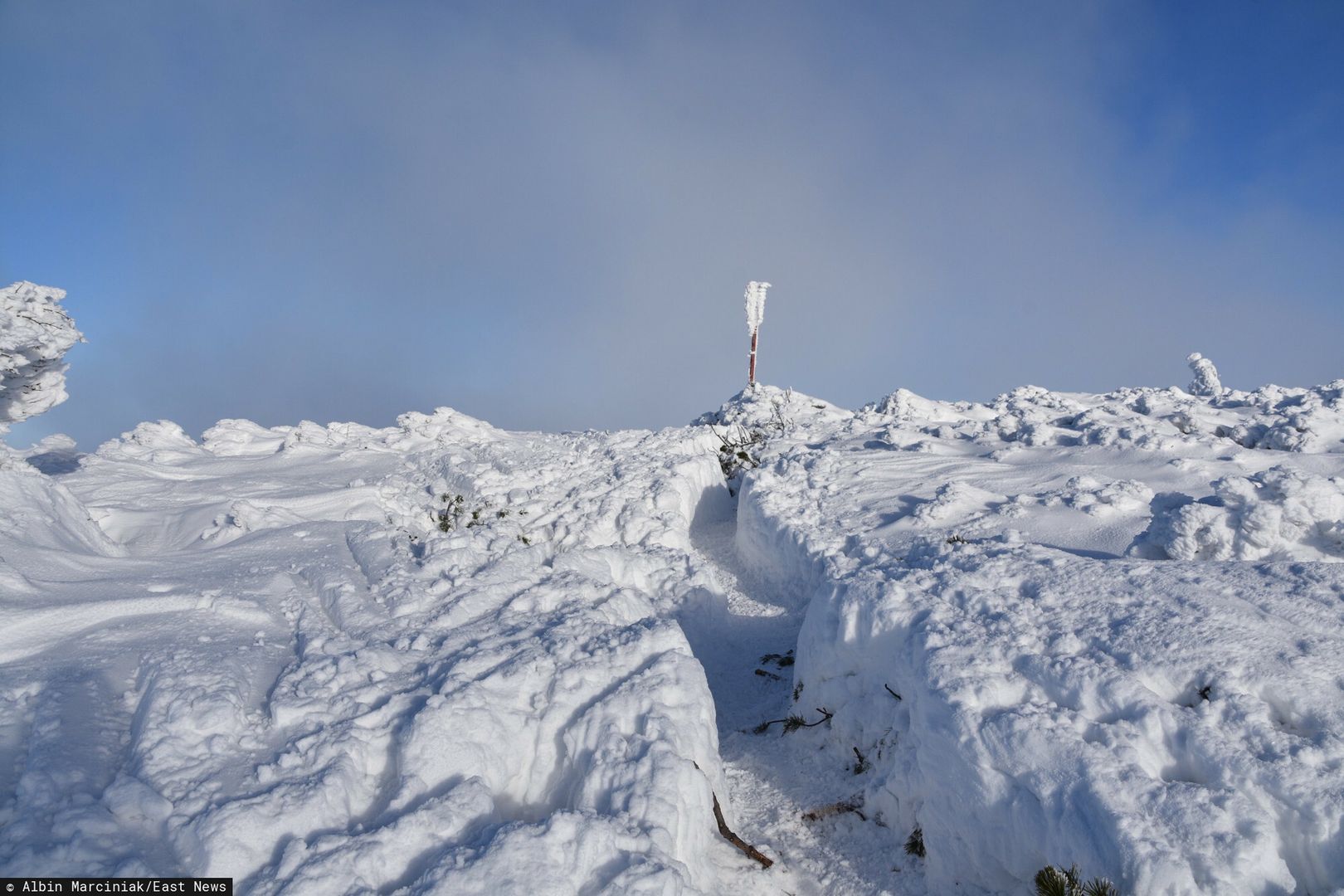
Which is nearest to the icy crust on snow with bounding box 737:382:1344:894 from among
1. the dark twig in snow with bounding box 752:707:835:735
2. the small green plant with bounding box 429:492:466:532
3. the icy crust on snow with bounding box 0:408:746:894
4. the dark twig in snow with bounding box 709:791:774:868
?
the dark twig in snow with bounding box 752:707:835:735

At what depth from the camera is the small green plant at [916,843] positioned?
16.3 feet

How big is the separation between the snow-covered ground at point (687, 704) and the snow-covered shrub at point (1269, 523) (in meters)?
0.03

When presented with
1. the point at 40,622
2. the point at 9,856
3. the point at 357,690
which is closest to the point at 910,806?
the point at 357,690

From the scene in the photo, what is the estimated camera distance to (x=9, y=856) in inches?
125

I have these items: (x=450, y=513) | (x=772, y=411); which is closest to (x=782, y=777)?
(x=450, y=513)

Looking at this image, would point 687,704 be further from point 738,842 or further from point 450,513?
point 450,513

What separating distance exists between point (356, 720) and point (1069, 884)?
470cm

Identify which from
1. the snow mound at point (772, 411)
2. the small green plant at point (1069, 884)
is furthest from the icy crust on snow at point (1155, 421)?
the small green plant at point (1069, 884)

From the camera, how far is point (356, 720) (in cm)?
461

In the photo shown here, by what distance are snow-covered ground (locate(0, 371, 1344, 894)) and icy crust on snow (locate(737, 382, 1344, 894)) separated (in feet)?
0.07

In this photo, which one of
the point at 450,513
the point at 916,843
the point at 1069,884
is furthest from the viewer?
the point at 450,513

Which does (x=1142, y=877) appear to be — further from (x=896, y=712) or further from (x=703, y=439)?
(x=703, y=439)

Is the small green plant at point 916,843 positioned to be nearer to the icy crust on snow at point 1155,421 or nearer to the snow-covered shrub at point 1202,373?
the icy crust on snow at point 1155,421

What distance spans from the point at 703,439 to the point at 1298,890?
13.0 meters
